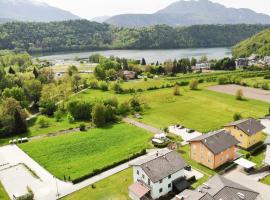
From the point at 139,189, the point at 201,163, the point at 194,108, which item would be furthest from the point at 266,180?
the point at 194,108

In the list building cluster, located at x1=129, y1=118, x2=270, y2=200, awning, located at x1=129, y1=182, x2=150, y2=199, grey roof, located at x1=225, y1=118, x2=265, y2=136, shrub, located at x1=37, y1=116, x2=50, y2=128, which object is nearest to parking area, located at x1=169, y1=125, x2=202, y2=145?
building cluster, located at x1=129, y1=118, x2=270, y2=200

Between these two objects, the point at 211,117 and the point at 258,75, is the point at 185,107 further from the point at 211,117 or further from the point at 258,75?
the point at 258,75

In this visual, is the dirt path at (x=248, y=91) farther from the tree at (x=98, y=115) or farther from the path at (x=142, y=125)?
the tree at (x=98, y=115)

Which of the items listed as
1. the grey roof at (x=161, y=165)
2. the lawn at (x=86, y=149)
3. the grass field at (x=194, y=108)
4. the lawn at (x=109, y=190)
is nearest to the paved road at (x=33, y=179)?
the lawn at (x=109, y=190)

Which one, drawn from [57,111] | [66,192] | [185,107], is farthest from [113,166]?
[185,107]

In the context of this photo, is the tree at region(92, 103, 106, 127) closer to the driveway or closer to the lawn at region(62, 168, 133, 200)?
the lawn at region(62, 168, 133, 200)

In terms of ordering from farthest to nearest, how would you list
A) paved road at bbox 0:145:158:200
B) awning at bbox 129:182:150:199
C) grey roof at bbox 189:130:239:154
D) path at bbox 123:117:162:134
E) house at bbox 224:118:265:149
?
path at bbox 123:117:162:134, house at bbox 224:118:265:149, grey roof at bbox 189:130:239:154, paved road at bbox 0:145:158:200, awning at bbox 129:182:150:199

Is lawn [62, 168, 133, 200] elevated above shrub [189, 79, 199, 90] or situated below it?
below
